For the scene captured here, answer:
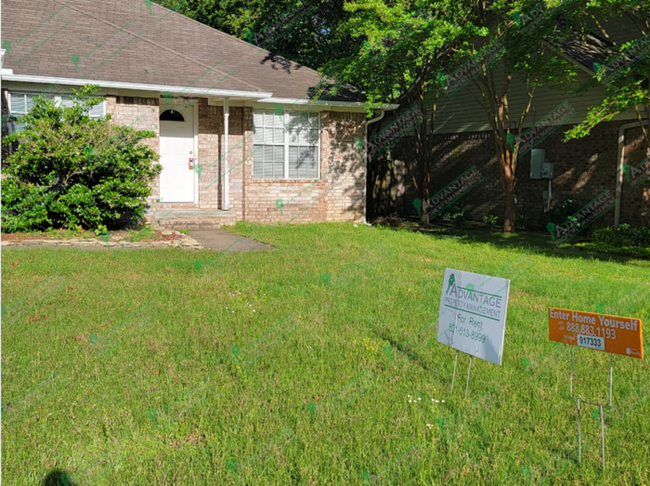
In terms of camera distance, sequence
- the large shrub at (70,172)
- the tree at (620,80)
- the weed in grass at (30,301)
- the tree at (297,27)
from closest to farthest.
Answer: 1. the weed in grass at (30,301)
2. the tree at (620,80)
3. the large shrub at (70,172)
4. the tree at (297,27)

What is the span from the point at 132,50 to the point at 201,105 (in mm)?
2139

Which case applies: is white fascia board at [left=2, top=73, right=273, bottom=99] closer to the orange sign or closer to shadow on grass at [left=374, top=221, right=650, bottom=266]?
shadow on grass at [left=374, top=221, right=650, bottom=266]

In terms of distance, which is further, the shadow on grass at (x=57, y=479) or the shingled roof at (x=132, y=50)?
the shingled roof at (x=132, y=50)

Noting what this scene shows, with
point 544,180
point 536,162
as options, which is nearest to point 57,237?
point 536,162

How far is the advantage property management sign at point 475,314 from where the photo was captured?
412cm

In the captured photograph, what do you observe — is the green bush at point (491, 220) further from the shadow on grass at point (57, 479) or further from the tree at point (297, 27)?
the shadow on grass at point (57, 479)

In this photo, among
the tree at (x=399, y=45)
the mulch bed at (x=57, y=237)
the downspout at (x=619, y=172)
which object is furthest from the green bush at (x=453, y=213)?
the mulch bed at (x=57, y=237)

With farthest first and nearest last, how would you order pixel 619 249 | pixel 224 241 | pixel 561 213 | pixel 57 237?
pixel 561 213, pixel 619 249, pixel 224 241, pixel 57 237

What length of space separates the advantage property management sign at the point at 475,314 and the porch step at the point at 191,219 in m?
10.7

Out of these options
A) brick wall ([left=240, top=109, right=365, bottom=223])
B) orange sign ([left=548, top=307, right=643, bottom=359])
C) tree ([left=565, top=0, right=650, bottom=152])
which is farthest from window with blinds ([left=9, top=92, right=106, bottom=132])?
orange sign ([left=548, top=307, right=643, bottom=359])

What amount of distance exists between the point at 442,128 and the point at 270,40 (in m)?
8.48

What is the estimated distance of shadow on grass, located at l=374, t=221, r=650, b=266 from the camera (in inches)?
489

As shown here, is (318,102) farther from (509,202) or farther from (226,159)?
(509,202)

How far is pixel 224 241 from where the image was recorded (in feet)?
40.8
